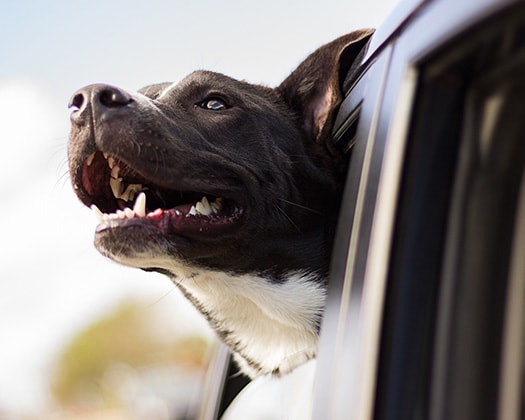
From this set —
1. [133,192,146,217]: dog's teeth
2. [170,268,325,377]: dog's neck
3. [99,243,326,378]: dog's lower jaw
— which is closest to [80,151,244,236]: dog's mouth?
[133,192,146,217]: dog's teeth

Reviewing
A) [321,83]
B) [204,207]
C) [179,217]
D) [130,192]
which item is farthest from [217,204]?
[321,83]

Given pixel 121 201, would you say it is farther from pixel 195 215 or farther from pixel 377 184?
pixel 377 184

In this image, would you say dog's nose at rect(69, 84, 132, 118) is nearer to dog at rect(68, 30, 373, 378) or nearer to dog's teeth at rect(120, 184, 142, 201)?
dog at rect(68, 30, 373, 378)

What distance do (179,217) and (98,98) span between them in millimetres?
465

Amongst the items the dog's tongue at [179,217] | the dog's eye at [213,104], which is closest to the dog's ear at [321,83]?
the dog's eye at [213,104]

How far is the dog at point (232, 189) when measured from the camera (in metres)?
2.62

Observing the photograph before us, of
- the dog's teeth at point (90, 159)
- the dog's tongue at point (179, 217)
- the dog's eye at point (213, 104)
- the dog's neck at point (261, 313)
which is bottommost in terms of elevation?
the dog's neck at point (261, 313)

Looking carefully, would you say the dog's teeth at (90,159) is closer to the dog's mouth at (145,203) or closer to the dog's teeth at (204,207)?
the dog's mouth at (145,203)

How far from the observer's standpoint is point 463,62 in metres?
1.30

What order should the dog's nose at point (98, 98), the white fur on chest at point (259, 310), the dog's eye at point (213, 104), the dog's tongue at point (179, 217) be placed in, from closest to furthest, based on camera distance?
the dog's nose at point (98, 98) → the dog's tongue at point (179, 217) → the white fur on chest at point (259, 310) → the dog's eye at point (213, 104)

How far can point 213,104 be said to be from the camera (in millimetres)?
3029

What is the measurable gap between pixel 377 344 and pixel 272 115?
1820mm

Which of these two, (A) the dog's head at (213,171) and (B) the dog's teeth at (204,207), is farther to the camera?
(B) the dog's teeth at (204,207)

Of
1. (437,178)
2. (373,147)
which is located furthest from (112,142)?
(437,178)
